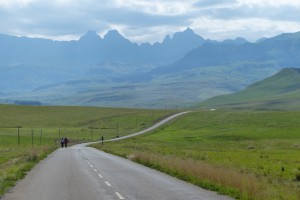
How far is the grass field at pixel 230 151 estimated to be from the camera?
77.3 ft

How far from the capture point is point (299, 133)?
10256 cm

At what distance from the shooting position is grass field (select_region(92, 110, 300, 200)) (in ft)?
77.3

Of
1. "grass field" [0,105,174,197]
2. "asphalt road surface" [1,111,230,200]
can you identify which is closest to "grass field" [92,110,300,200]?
"asphalt road surface" [1,111,230,200]

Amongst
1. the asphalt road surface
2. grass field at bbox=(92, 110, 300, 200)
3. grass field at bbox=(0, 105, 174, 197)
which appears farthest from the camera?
grass field at bbox=(0, 105, 174, 197)

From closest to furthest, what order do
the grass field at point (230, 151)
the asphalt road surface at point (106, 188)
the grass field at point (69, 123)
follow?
1. the asphalt road surface at point (106, 188)
2. the grass field at point (230, 151)
3. the grass field at point (69, 123)

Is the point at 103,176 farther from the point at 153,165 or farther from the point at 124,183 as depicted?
the point at 153,165

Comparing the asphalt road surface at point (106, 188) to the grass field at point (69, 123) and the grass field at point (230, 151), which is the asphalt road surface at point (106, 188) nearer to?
the grass field at point (230, 151)

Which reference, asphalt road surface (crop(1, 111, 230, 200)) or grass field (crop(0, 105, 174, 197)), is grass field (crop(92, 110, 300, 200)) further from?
grass field (crop(0, 105, 174, 197))

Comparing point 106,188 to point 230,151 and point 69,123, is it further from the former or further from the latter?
point 69,123

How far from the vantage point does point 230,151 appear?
6562cm

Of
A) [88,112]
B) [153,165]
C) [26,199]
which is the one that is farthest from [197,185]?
[88,112]

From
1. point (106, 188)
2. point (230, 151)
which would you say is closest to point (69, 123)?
point (230, 151)

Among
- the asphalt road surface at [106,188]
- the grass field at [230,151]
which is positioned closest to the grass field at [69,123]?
the grass field at [230,151]

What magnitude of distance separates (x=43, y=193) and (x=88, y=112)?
170502 millimetres
